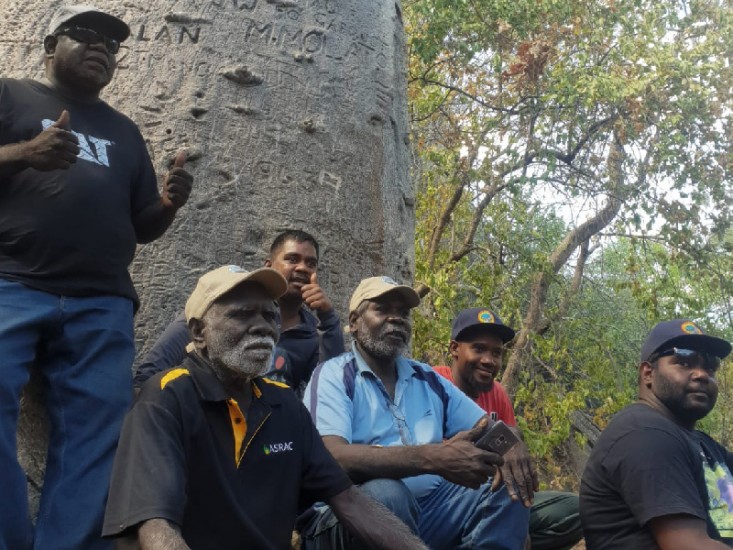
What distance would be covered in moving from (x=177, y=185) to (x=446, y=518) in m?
1.37

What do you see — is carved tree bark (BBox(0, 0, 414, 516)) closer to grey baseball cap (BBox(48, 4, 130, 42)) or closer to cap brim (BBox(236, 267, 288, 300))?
grey baseball cap (BBox(48, 4, 130, 42))

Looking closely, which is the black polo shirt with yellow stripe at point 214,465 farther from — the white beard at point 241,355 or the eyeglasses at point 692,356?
the eyeglasses at point 692,356

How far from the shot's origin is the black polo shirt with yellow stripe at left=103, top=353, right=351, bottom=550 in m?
2.42

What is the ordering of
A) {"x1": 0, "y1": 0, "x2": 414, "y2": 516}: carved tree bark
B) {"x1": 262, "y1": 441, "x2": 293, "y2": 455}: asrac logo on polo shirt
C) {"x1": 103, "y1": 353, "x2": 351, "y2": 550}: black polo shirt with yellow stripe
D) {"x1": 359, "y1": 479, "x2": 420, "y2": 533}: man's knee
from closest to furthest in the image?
{"x1": 103, "y1": 353, "x2": 351, "y2": 550}: black polo shirt with yellow stripe
{"x1": 262, "y1": 441, "x2": 293, "y2": 455}: asrac logo on polo shirt
{"x1": 359, "y1": 479, "x2": 420, "y2": 533}: man's knee
{"x1": 0, "y1": 0, "x2": 414, "y2": 516}: carved tree bark

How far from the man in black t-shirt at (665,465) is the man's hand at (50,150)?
1.93 meters

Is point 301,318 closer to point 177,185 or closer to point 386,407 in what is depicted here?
point 386,407

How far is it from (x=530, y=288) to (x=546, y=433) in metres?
1.75

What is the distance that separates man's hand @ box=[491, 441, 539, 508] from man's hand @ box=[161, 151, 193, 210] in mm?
1319

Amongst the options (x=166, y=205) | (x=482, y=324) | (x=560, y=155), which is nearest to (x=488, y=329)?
(x=482, y=324)

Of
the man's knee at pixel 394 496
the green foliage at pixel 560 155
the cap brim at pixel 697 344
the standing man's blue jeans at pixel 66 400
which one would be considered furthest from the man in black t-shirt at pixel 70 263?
the green foliage at pixel 560 155

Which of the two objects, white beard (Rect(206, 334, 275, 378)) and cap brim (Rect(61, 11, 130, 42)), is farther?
cap brim (Rect(61, 11, 130, 42))

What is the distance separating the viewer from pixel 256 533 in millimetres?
2537

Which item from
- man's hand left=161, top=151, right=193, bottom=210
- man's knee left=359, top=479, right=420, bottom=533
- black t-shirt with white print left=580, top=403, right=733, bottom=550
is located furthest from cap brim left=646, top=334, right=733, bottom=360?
man's hand left=161, top=151, right=193, bottom=210

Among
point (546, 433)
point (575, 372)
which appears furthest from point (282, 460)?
point (575, 372)
